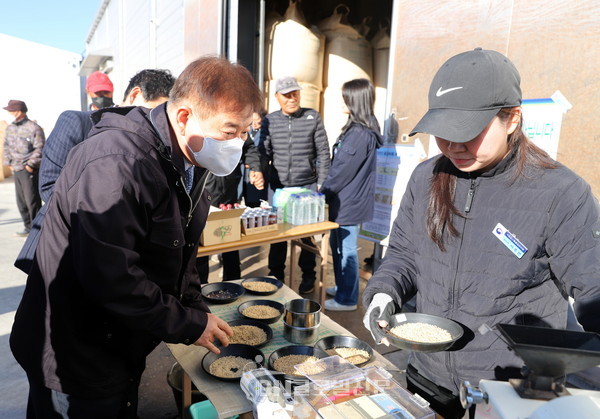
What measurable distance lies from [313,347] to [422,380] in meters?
0.43

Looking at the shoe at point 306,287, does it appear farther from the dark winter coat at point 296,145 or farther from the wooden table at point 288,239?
the dark winter coat at point 296,145

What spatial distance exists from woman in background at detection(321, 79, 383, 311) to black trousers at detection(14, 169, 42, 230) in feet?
14.7

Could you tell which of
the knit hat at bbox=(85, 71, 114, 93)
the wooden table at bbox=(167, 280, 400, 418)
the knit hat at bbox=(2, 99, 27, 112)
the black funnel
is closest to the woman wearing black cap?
the black funnel

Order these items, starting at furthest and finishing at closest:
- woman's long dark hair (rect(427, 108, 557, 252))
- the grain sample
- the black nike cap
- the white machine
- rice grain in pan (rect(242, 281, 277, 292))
Answer: rice grain in pan (rect(242, 281, 277, 292))
the grain sample
woman's long dark hair (rect(427, 108, 557, 252))
the black nike cap
the white machine

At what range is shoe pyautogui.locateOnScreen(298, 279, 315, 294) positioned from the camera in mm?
4008

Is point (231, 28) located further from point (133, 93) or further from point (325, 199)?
point (133, 93)

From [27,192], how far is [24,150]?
58 cm

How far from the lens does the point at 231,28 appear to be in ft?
16.2

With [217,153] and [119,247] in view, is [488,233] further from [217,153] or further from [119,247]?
[119,247]

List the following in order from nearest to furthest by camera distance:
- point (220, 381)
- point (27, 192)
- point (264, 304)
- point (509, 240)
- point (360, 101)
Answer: point (509, 240) → point (220, 381) → point (264, 304) → point (360, 101) → point (27, 192)

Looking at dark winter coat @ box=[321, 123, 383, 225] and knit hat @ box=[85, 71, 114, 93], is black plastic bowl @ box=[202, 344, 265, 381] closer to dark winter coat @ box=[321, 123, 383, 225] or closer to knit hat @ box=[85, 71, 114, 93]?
dark winter coat @ box=[321, 123, 383, 225]

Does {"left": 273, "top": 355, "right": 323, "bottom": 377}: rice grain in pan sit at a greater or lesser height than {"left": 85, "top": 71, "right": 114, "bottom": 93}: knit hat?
lesser

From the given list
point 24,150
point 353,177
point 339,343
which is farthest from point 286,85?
point 24,150

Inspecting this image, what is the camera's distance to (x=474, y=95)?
1048 millimetres
